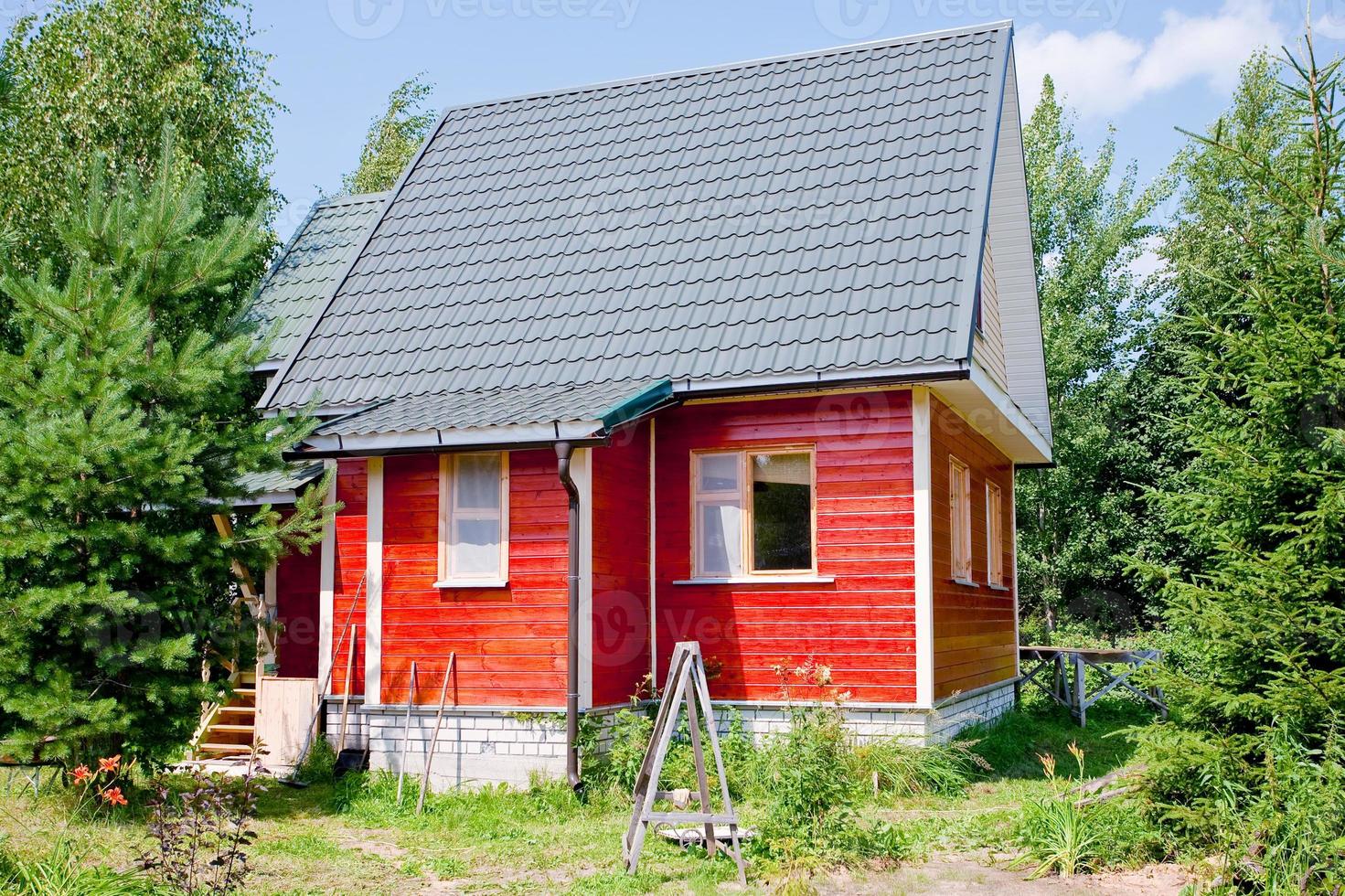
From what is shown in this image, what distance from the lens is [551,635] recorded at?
36.7 ft

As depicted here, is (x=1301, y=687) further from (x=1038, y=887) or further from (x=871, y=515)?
(x=871, y=515)

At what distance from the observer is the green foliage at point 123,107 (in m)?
19.3

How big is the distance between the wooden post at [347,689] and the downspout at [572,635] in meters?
2.37

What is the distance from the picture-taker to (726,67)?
664 inches

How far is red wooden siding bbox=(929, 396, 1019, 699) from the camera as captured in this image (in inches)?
487

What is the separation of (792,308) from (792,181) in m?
2.49

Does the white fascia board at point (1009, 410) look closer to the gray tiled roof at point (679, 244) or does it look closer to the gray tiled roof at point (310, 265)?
the gray tiled roof at point (679, 244)

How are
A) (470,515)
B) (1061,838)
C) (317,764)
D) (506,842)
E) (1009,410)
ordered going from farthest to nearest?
(1009,410) → (317,764) → (470,515) → (506,842) → (1061,838)

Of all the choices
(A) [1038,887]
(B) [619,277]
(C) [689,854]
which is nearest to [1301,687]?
Answer: (A) [1038,887]

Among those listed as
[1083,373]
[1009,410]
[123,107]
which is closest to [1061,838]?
[1009,410]

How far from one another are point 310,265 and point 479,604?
8.18 m

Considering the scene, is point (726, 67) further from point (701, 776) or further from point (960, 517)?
point (701, 776)

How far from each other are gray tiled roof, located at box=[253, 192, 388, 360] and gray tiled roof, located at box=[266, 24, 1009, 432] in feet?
5.35

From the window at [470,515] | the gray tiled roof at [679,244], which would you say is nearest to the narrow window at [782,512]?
the gray tiled roof at [679,244]
